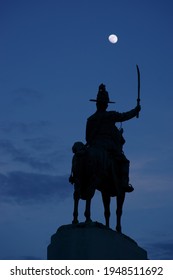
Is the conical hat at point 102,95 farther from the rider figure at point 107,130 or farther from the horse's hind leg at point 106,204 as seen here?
the horse's hind leg at point 106,204


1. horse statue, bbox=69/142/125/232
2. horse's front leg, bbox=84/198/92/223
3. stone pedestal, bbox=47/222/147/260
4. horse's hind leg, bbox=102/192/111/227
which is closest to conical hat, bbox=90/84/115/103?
horse statue, bbox=69/142/125/232

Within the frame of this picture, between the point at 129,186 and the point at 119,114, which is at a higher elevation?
the point at 119,114

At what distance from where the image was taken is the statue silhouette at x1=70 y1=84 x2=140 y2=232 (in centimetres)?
2164

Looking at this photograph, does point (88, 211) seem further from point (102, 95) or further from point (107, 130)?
point (102, 95)

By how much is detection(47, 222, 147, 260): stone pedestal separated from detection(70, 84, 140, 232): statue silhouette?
51 centimetres

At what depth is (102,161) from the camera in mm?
21984

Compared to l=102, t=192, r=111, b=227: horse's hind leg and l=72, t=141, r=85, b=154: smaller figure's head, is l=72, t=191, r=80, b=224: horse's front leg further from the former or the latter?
l=102, t=192, r=111, b=227: horse's hind leg

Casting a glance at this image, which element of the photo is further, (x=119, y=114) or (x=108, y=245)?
(x=119, y=114)
